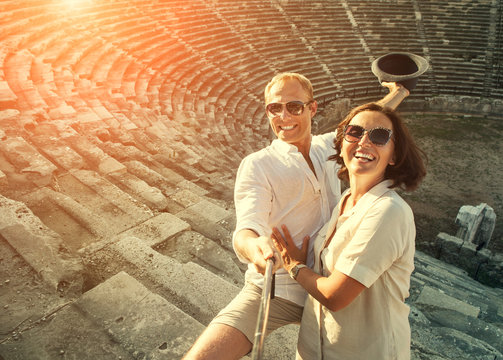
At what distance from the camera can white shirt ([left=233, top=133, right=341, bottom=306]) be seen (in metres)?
2.42

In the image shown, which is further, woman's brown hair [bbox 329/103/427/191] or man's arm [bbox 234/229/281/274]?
woman's brown hair [bbox 329/103/427/191]

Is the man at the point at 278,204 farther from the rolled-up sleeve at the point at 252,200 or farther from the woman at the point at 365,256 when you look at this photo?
the woman at the point at 365,256

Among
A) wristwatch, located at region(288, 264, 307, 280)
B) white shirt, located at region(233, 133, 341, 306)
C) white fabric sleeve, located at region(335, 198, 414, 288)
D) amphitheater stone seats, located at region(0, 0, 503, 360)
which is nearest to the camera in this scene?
white fabric sleeve, located at region(335, 198, 414, 288)

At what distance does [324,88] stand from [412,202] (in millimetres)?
7430

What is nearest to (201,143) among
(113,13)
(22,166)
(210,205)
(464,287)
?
(210,205)

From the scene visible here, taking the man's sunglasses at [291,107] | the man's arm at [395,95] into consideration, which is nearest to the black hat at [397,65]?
the man's arm at [395,95]

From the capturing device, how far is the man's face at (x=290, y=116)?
2.67m

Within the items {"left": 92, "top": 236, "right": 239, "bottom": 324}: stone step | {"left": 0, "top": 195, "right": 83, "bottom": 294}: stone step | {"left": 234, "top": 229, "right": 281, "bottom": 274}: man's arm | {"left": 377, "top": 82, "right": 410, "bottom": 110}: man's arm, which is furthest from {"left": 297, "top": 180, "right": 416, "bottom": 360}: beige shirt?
{"left": 0, "top": 195, "right": 83, "bottom": 294}: stone step

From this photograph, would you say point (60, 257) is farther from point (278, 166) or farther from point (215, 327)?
point (278, 166)

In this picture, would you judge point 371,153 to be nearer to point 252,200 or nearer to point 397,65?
point 252,200

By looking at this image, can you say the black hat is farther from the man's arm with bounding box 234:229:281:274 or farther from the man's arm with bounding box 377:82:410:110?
the man's arm with bounding box 234:229:281:274

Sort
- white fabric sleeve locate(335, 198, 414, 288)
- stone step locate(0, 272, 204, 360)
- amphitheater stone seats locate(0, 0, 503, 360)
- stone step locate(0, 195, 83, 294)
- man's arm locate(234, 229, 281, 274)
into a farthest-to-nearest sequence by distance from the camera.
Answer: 1. stone step locate(0, 195, 83, 294)
2. amphitheater stone seats locate(0, 0, 503, 360)
3. stone step locate(0, 272, 204, 360)
4. man's arm locate(234, 229, 281, 274)
5. white fabric sleeve locate(335, 198, 414, 288)

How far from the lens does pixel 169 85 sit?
12.4m

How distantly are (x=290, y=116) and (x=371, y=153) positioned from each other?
2.27 feet
